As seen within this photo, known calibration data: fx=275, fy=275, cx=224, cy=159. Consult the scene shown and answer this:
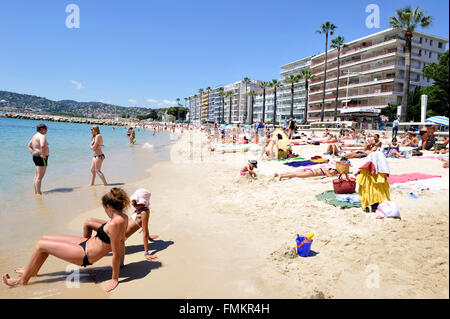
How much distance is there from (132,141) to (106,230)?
84.9ft

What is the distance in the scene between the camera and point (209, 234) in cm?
473

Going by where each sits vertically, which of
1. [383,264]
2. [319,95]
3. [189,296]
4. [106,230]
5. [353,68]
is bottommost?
[189,296]

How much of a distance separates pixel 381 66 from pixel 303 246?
2207 inches

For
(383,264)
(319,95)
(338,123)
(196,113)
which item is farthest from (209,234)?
(196,113)

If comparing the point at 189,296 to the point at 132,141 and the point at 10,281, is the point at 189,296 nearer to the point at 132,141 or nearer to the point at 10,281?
the point at 10,281

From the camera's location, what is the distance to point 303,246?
3738 mm

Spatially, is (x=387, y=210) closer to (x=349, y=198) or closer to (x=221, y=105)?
(x=349, y=198)

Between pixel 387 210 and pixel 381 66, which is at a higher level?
pixel 381 66

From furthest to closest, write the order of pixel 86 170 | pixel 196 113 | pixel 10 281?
pixel 196 113 < pixel 86 170 < pixel 10 281

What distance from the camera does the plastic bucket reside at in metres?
3.72

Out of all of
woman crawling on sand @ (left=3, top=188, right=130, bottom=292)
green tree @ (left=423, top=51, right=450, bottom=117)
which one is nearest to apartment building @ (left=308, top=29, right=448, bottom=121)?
green tree @ (left=423, top=51, right=450, bottom=117)

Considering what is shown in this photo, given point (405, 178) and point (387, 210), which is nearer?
point (387, 210)

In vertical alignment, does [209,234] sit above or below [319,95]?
below

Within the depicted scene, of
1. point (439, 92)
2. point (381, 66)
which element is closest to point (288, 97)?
point (381, 66)
